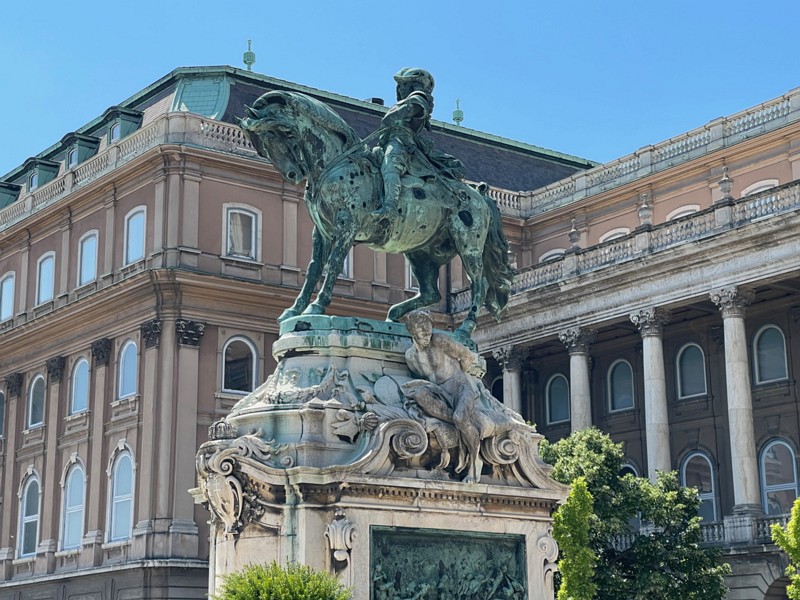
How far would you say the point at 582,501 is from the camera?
3059cm

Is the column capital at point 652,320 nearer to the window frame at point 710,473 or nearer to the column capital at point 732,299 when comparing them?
the column capital at point 732,299

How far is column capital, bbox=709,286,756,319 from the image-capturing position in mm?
40156

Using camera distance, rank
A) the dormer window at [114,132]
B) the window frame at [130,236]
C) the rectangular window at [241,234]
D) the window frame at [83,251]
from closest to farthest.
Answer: the window frame at [130,236] < the rectangular window at [241,234] < the window frame at [83,251] < the dormer window at [114,132]

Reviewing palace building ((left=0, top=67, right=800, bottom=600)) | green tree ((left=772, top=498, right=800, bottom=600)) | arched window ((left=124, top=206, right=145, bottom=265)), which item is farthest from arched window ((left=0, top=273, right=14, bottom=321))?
green tree ((left=772, top=498, right=800, bottom=600))

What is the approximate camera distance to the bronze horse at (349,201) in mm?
12062

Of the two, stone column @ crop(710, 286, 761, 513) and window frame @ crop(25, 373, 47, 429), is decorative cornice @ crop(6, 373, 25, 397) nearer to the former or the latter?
window frame @ crop(25, 373, 47, 429)

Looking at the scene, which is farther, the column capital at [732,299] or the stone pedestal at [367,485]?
the column capital at [732,299]

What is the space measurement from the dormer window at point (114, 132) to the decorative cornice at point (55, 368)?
9.02 metres

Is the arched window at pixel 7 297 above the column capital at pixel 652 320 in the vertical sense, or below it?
above

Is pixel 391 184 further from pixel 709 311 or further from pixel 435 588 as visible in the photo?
pixel 709 311

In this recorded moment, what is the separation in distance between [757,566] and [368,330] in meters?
29.5

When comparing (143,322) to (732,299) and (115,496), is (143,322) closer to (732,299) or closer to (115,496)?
(115,496)

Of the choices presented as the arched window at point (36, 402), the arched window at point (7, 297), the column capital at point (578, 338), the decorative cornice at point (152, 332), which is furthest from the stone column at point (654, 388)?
the arched window at point (7, 297)

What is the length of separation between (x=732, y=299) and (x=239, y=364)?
16238 mm
